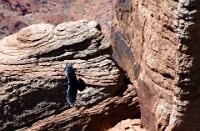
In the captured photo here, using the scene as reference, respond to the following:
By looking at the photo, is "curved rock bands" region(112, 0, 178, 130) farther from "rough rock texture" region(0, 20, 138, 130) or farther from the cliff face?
"rough rock texture" region(0, 20, 138, 130)

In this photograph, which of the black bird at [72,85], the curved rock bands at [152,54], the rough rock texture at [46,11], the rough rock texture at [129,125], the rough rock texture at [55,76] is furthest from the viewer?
the rough rock texture at [46,11]

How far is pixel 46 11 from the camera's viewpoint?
40.4 m

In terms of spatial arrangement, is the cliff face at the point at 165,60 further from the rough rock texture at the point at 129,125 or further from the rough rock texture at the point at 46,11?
the rough rock texture at the point at 46,11

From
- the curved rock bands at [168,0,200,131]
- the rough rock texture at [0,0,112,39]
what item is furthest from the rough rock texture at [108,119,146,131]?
the rough rock texture at [0,0,112,39]

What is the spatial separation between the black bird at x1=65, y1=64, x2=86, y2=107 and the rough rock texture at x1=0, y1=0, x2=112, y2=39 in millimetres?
24268

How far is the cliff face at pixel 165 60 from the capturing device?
384 inches

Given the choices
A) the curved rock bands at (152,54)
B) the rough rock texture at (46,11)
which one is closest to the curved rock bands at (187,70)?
A: the curved rock bands at (152,54)

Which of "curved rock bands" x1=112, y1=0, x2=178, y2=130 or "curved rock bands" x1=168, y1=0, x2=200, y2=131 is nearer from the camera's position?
"curved rock bands" x1=168, y1=0, x2=200, y2=131

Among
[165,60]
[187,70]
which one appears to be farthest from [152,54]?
[187,70]

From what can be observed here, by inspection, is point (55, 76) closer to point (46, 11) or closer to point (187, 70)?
point (187, 70)

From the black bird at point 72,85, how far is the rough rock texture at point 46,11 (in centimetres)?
2427

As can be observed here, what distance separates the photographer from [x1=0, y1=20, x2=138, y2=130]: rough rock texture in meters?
12.7

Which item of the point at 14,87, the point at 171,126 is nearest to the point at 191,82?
the point at 171,126

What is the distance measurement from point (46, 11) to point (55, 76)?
2813 centimetres
